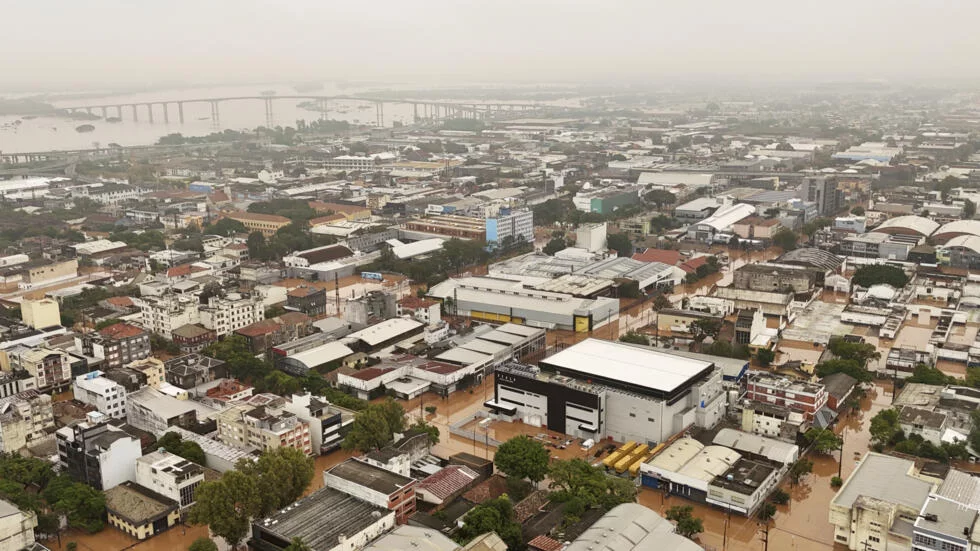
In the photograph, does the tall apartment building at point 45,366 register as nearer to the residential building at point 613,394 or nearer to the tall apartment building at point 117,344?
the tall apartment building at point 117,344

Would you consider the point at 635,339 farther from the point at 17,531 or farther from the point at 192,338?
the point at 17,531

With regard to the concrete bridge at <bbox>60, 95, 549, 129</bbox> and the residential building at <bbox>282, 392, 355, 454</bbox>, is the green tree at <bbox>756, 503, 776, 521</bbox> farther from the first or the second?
the concrete bridge at <bbox>60, 95, 549, 129</bbox>

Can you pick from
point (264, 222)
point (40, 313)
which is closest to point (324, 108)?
point (264, 222)

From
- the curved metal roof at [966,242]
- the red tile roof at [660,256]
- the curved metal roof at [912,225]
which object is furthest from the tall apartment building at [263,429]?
the curved metal roof at [912,225]

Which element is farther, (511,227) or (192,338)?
(511,227)

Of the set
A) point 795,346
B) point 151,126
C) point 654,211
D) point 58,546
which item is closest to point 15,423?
point 58,546
